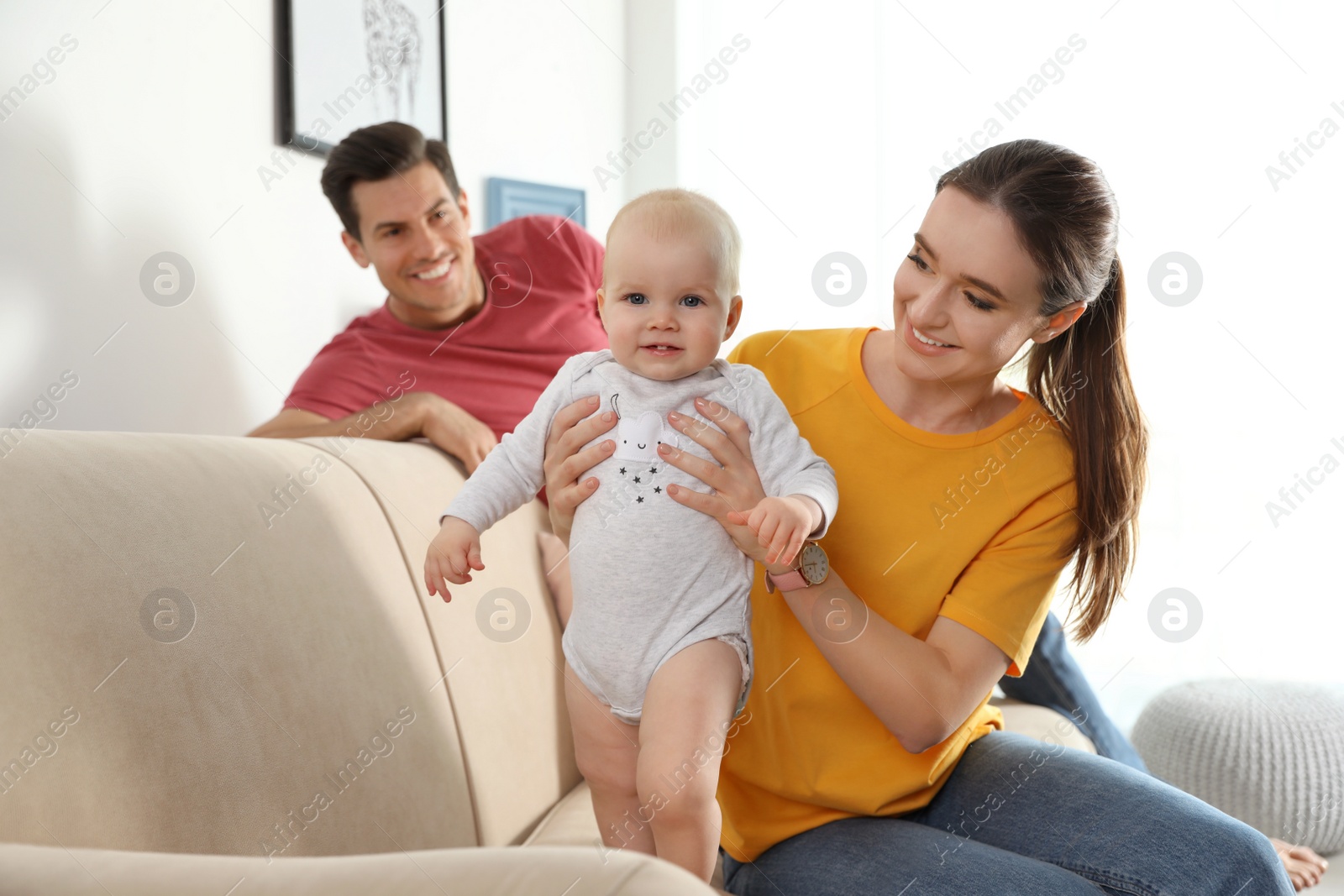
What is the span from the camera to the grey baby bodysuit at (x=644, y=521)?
3.50 ft

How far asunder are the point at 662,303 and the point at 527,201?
215cm

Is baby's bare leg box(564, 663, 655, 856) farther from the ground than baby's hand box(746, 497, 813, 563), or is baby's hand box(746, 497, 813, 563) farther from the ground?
baby's hand box(746, 497, 813, 563)

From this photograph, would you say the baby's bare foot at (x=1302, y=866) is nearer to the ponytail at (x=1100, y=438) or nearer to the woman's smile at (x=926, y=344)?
the ponytail at (x=1100, y=438)

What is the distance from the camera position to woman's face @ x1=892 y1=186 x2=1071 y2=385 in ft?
3.84

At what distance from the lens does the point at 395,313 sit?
206 cm

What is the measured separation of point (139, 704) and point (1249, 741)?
204 cm

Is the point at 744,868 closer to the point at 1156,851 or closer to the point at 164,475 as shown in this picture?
the point at 1156,851

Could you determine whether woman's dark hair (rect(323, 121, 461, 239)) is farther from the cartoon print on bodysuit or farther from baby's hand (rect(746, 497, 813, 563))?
baby's hand (rect(746, 497, 813, 563))

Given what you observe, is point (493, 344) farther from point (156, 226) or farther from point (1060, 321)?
point (1060, 321)

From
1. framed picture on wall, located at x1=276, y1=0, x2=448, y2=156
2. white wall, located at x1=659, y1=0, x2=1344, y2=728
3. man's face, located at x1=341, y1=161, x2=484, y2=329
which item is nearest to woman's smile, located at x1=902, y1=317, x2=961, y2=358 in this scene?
man's face, located at x1=341, y1=161, x2=484, y2=329

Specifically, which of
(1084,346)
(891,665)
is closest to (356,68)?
(1084,346)

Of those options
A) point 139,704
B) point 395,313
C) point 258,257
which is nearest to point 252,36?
point 258,257

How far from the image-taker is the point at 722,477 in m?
1.07

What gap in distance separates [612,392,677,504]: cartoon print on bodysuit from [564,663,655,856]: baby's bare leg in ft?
0.83
